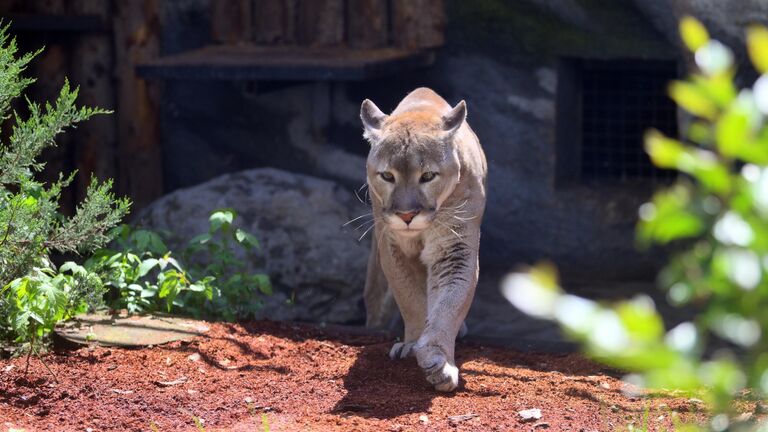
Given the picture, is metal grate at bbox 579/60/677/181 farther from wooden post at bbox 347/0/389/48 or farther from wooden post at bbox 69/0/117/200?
wooden post at bbox 69/0/117/200

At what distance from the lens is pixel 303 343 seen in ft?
19.0

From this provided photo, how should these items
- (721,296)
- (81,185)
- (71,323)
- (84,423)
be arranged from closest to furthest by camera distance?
(721,296) < (84,423) < (71,323) < (81,185)

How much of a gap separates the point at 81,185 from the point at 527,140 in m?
3.90

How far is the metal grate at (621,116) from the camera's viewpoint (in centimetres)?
924

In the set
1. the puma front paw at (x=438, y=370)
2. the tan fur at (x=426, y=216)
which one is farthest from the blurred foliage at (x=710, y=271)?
the tan fur at (x=426, y=216)

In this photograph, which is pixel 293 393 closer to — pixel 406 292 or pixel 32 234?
pixel 406 292

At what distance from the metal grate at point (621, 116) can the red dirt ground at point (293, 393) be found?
3979 mm

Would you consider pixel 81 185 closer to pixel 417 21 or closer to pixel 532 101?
pixel 417 21

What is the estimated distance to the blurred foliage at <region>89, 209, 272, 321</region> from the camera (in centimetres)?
586

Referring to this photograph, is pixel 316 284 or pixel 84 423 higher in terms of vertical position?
pixel 84 423

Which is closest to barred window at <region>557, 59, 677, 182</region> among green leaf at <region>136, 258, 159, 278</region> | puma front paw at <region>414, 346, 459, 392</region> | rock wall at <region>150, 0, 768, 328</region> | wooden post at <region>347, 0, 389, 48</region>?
rock wall at <region>150, 0, 768, 328</region>

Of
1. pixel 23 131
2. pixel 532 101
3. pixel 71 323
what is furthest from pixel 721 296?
pixel 532 101

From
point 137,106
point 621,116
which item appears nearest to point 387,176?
point 621,116

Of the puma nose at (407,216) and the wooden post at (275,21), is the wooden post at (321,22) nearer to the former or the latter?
the wooden post at (275,21)
